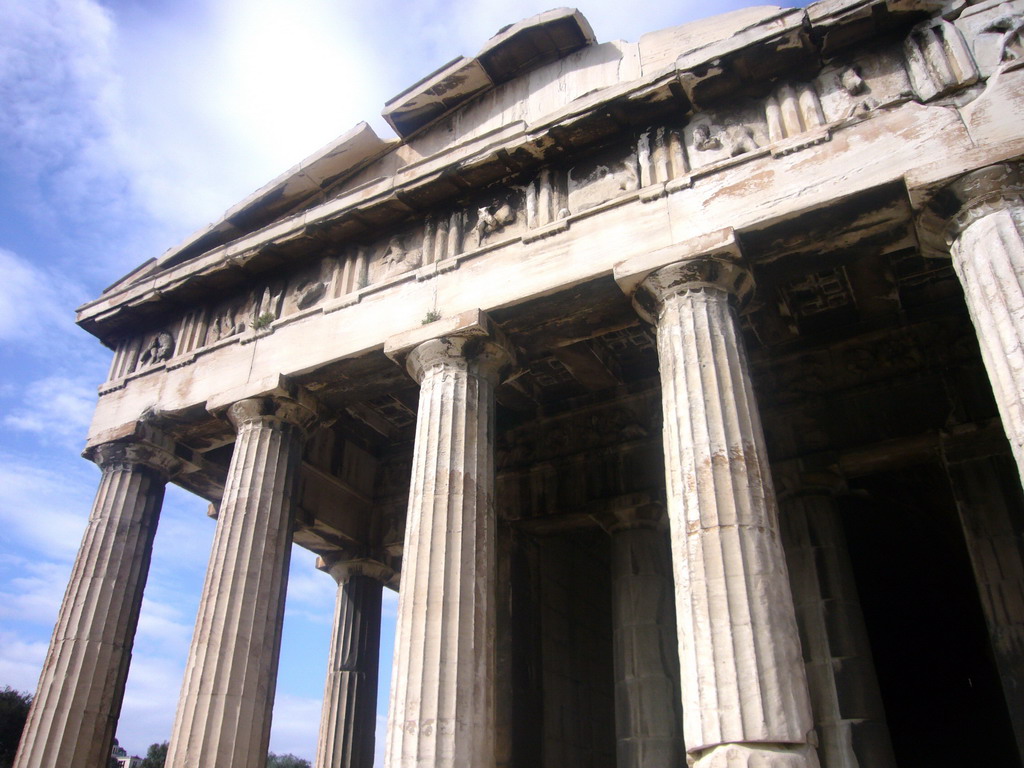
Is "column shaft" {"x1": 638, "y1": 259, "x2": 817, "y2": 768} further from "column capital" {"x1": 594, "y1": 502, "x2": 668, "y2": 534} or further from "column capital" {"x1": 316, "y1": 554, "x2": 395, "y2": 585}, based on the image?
"column capital" {"x1": 316, "y1": 554, "x2": 395, "y2": 585}

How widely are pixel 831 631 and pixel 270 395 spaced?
8.97 m

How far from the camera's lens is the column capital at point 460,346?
1194cm

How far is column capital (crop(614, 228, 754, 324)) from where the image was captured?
10602 millimetres

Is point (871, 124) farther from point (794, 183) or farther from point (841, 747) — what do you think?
point (841, 747)

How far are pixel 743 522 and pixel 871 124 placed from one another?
5255mm

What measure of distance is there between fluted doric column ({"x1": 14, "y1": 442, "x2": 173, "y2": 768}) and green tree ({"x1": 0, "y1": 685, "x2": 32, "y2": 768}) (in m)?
27.6

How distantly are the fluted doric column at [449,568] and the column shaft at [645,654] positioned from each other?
3.27m

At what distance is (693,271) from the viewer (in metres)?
10.6

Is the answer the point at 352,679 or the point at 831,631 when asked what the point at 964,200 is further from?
the point at 352,679

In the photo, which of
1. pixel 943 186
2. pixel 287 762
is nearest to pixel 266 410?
pixel 943 186

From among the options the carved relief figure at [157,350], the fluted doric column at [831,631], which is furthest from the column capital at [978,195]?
the carved relief figure at [157,350]

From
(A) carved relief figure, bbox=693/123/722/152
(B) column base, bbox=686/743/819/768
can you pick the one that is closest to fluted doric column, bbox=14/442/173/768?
(B) column base, bbox=686/743/819/768

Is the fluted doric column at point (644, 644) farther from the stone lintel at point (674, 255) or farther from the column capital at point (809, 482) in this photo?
the stone lintel at point (674, 255)

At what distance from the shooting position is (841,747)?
440 inches
